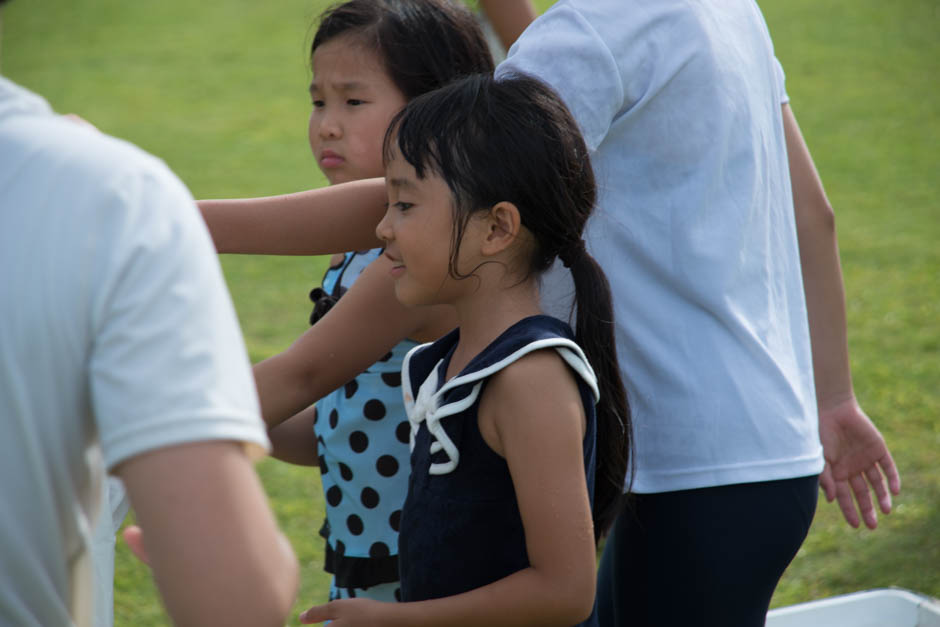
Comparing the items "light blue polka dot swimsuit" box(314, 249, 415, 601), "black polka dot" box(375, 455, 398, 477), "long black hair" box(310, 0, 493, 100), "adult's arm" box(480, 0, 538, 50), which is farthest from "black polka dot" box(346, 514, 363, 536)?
"adult's arm" box(480, 0, 538, 50)

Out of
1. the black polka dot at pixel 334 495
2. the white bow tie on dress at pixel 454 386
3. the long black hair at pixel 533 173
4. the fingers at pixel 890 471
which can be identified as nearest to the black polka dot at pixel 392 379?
the black polka dot at pixel 334 495

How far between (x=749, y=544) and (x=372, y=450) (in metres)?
0.68

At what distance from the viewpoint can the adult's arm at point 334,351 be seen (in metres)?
1.64

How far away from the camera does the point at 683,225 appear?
1569mm

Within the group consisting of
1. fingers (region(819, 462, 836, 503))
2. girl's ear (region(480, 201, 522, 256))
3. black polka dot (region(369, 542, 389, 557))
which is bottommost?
fingers (region(819, 462, 836, 503))

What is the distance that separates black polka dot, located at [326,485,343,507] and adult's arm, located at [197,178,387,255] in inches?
19.2

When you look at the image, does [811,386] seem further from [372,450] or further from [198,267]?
[198,267]

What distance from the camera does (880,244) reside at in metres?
7.30

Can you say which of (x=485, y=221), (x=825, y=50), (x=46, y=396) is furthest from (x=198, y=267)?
(x=825, y=50)

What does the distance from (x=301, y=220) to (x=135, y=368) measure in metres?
0.83

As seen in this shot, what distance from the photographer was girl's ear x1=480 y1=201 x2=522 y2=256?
153 cm

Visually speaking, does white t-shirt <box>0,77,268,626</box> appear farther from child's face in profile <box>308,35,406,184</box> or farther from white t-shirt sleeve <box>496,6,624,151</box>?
child's face in profile <box>308,35,406,184</box>

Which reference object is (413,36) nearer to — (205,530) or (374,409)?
(374,409)

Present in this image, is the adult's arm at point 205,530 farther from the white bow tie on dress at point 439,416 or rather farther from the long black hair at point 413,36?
the long black hair at point 413,36
